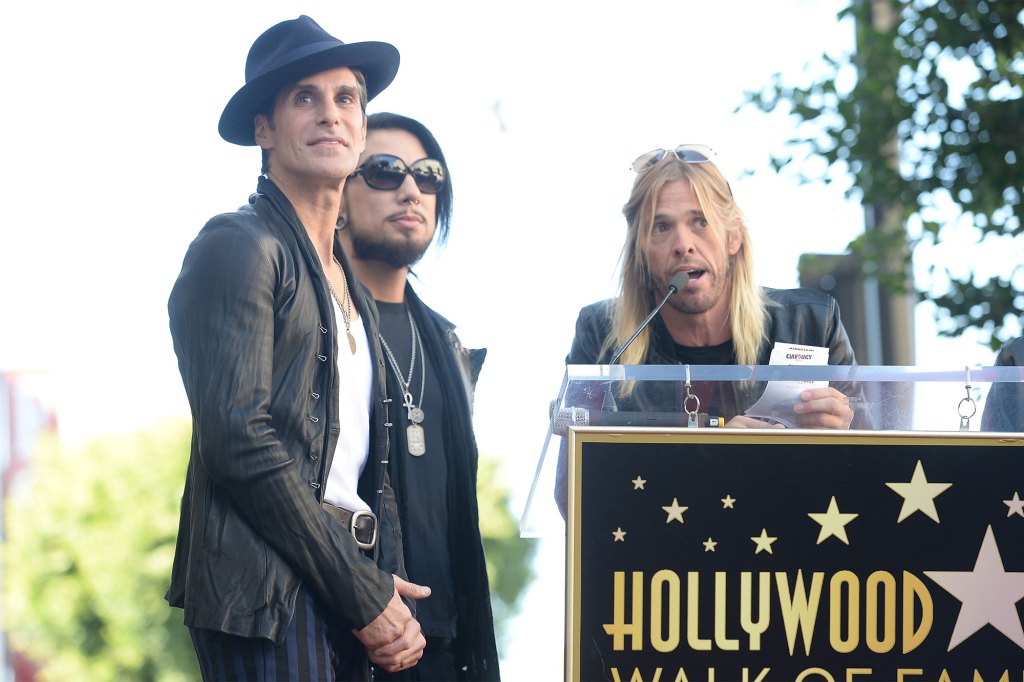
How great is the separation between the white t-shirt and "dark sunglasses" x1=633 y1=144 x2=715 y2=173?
3.18 feet

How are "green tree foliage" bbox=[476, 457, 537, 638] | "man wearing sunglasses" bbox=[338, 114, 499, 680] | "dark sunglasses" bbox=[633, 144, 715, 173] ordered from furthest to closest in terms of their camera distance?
"green tree foliage" bbox=[476, 457, 537, 638] < "dark sunglasses" bbox=[633, 144, 715, 173] < "man wearing sunglasses" bbox=[338, 114, 499, 680]

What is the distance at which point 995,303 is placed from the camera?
5.27 metres

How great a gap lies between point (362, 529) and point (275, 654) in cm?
37

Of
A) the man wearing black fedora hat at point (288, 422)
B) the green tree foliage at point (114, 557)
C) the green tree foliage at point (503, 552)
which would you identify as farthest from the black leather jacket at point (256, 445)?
the green tree foliage at point (503, 552)

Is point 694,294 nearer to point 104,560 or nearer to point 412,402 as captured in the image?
point 412,402

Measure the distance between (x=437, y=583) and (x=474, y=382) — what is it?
0.78 metres

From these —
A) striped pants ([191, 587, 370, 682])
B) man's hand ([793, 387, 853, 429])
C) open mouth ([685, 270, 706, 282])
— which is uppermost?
open mouth ([685, 270, 706, 282])

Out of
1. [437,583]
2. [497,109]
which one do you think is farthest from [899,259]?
[497,109]

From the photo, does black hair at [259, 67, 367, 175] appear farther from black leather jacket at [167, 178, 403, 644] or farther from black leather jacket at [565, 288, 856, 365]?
black leather jacket at [565, 288, 856, 365]

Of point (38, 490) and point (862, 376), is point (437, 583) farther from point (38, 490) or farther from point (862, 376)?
point (38, 490)

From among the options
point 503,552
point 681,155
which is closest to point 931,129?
point 681,155

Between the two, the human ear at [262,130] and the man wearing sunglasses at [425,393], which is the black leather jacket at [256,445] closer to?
the human ear at [262,130]

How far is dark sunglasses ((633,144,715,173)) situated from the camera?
3.72 m

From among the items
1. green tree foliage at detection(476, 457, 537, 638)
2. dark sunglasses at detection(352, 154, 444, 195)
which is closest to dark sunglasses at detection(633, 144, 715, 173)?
dark sunglasses at detection(352, 154, 444, 195)
